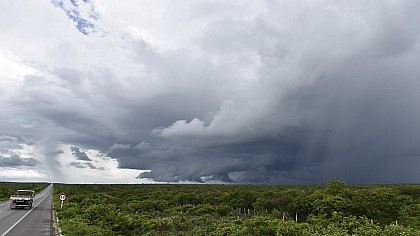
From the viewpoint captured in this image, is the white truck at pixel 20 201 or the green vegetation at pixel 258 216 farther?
the white truck at pixel 20 201

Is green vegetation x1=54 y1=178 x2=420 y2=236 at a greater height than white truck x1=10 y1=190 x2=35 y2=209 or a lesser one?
lesser

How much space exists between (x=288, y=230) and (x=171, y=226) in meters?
16.1

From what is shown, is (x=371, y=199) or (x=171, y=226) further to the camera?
(x=371, y=199)

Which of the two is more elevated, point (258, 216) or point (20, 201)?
point (20, 201)

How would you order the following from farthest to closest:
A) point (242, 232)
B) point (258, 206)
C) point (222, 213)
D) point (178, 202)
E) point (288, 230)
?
point (178, 202) < point (258, 206) < point (222, 213) < point (242, 232) < point (288, 230)

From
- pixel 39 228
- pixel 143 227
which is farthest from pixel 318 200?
pixel 39 228

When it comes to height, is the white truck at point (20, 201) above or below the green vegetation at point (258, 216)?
above

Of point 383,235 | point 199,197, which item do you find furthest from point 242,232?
point 199,197

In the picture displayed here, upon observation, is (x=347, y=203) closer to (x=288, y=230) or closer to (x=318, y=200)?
(x=318, y=200)

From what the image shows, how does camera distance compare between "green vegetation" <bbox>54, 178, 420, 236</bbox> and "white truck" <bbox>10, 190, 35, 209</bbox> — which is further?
"white truck" <bbox>10, 190, 35, 209</bbox>

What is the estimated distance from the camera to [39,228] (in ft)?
95.9

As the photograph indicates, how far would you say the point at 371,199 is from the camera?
173 ft

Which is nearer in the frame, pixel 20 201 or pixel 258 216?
pixel 258 216

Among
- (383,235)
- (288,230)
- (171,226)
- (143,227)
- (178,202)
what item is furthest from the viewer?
(178,202)
